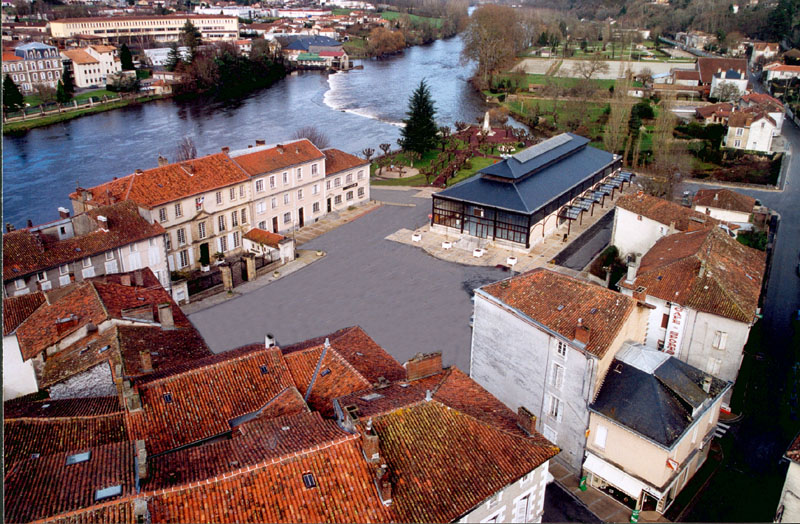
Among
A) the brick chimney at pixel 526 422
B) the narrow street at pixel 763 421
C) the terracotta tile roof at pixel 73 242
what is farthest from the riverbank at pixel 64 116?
the narrow street at pixel 763 421

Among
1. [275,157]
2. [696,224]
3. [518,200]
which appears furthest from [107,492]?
[275,157]

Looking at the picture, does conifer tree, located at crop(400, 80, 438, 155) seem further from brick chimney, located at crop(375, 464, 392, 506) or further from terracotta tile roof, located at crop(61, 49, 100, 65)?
terracotta tile roof, located at crop(61, 49, 100, 65)

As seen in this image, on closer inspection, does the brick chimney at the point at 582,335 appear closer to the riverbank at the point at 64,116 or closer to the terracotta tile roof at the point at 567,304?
the terracotta tile roof at the point at 567,304

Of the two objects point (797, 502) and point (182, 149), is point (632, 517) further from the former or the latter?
point (182, 149)

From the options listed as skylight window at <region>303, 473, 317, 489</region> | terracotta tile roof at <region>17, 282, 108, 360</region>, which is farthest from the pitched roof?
terracotta tile roof at <region>17, 282, 108, 360</region>

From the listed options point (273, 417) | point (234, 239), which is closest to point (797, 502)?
point (273, 417)
